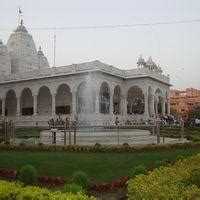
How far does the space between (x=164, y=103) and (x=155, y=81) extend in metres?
6.03

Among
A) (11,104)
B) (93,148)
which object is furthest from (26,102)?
(93,148)

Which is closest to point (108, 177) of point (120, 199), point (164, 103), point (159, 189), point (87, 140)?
point (120, 199)

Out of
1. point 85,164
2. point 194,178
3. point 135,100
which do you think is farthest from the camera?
point 135,100

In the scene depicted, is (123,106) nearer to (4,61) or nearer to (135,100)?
(135,100)

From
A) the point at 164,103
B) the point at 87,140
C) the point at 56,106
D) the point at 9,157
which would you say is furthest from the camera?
the point at 164,103

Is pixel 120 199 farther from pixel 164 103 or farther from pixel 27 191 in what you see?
pixel 164 103

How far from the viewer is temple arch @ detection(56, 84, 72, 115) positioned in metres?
44.0

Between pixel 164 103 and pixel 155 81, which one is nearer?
pixel 155 81

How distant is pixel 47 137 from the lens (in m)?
19.4

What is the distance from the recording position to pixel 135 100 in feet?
171

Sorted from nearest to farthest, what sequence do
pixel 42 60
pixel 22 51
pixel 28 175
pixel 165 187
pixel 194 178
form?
pixel 165 187 < pixel 194 178 < pixel 28 175 < pixel 22 51 < pixel 42 60

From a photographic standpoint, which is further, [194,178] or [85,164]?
[85,164]

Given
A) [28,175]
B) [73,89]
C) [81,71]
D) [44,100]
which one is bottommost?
[28,175]

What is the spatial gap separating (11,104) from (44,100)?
6.65 metres
